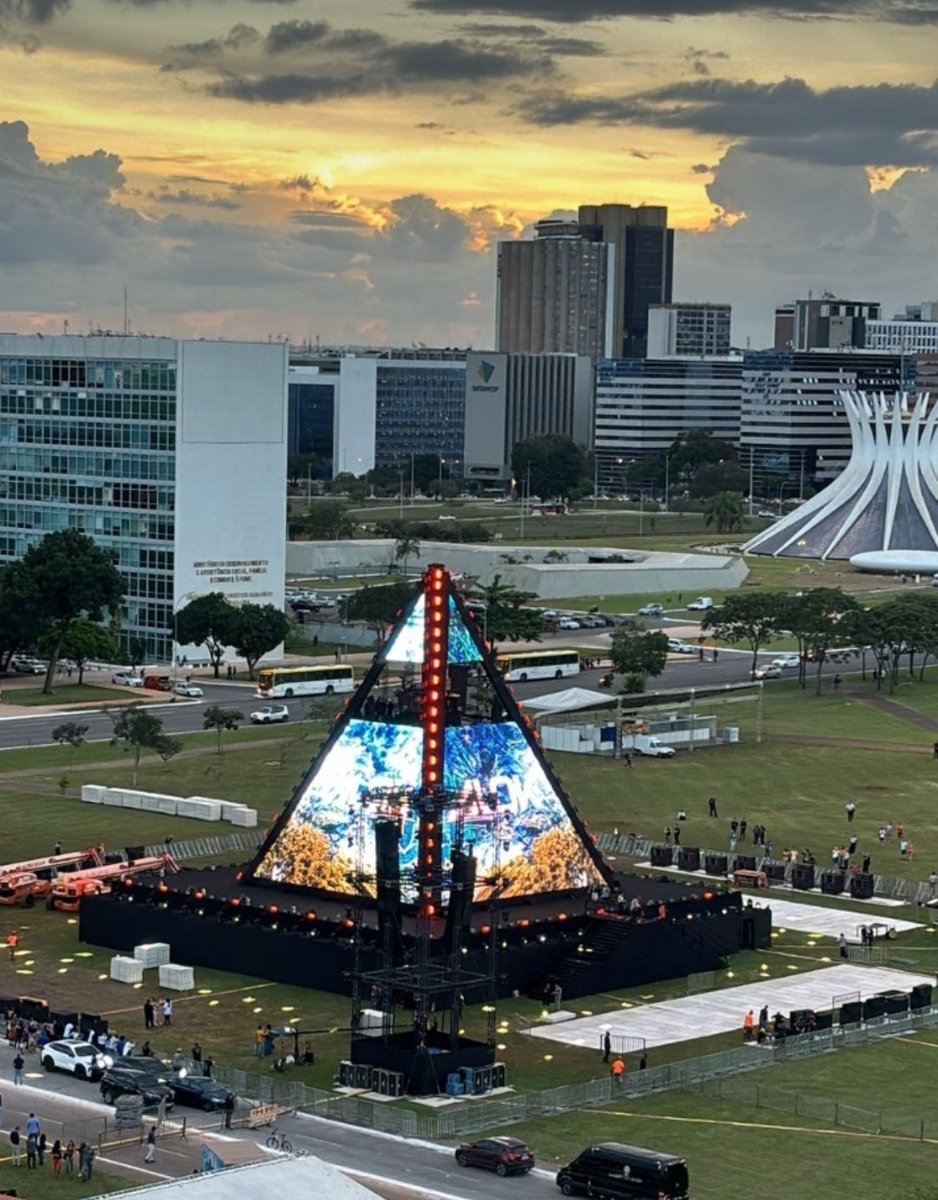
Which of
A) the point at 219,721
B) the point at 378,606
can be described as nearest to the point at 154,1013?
the point at 219,721

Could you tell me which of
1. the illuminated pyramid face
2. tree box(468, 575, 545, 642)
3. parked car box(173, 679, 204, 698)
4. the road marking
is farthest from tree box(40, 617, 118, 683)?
the road marking

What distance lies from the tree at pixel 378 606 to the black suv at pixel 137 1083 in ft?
334

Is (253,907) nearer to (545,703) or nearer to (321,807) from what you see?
(321,807)

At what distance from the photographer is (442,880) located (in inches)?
2761

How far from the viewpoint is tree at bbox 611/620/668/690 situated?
5738 inches

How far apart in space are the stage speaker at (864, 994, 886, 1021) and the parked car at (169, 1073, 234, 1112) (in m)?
18.9

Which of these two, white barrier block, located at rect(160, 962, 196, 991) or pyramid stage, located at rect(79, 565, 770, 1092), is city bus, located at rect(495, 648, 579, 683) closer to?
pyramid stage, located at rect(79, 565, 770, 1092)

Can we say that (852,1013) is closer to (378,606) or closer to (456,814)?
(456,814)

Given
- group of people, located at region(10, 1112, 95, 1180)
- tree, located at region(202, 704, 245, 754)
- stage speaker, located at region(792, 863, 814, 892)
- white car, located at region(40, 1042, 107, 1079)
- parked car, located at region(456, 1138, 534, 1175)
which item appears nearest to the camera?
group of people, located at region(10, 1112, 95, 1180)

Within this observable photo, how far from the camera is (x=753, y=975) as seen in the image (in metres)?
77.8

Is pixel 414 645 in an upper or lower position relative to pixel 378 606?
upper

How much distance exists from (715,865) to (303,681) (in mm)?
54094

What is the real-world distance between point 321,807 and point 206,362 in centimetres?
8065

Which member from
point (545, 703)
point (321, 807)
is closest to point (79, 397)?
point (545, 703)
